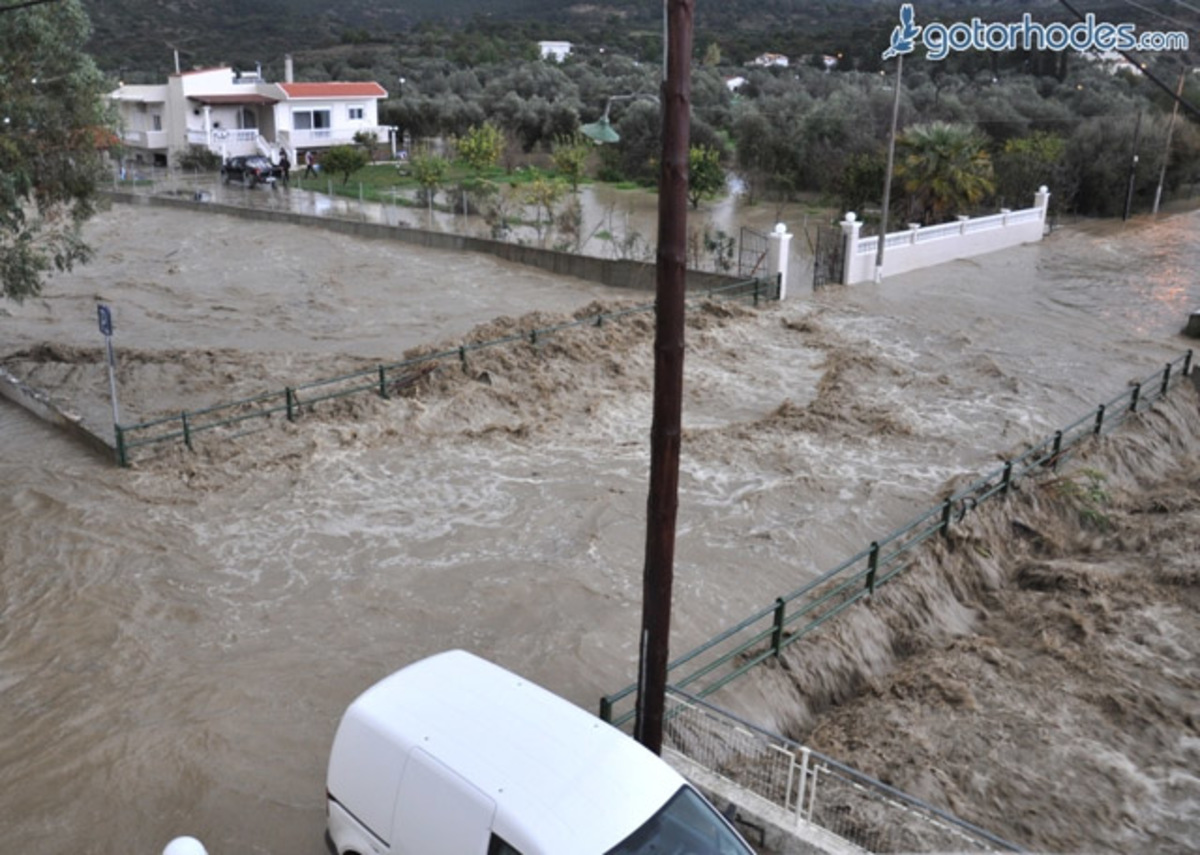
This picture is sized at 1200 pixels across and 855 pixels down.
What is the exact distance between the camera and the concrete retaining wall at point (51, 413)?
15.5 meters

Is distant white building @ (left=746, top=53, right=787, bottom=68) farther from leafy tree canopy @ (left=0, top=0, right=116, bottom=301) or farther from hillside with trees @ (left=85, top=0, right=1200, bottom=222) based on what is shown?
leafy tree canopy @ (left=0, top=0, right=116, bottom=301)

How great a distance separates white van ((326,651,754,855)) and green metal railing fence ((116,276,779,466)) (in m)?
9.74

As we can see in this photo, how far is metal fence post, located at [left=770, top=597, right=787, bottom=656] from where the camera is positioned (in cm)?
923

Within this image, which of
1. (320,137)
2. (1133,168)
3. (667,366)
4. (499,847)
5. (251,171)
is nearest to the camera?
(499,847)

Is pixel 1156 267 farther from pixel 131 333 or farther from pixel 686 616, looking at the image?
pixel 131 333

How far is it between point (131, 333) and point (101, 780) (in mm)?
19508

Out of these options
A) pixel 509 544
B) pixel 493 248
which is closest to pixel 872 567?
pixel 509 544

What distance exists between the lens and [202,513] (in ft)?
44.9

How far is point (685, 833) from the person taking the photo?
582 cm

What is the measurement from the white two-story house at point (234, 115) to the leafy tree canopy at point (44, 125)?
43.5m

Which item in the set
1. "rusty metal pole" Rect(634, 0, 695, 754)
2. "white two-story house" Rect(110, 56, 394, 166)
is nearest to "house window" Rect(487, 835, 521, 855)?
"rusty metal pole" Rect(634, 0, 695, 754)

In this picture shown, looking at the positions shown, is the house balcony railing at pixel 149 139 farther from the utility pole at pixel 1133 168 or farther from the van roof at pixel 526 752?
the van roof at pixel 526 752

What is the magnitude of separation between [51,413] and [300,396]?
4.14 metres

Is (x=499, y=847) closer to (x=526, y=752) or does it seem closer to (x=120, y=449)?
(x=526, y=752)
